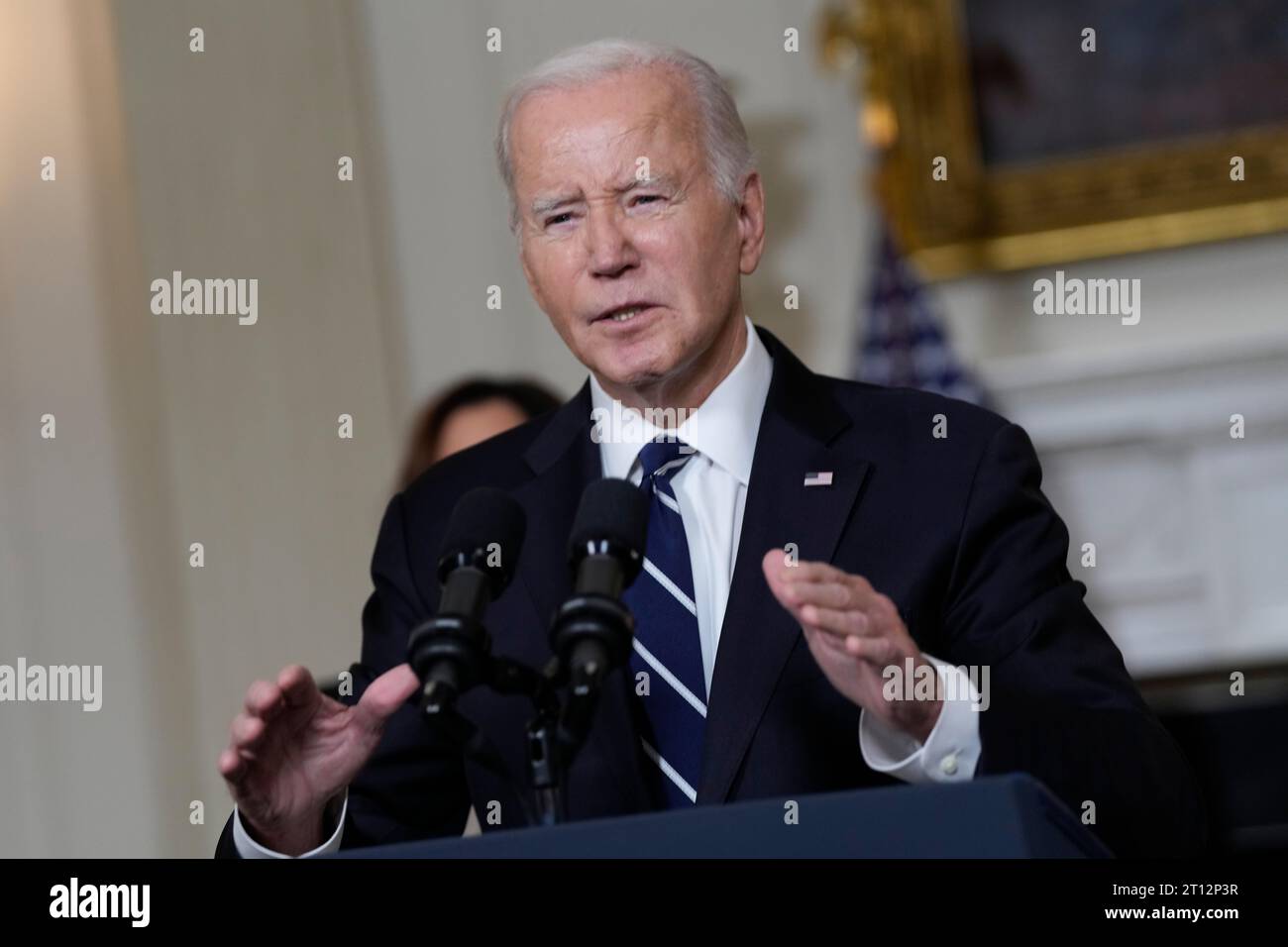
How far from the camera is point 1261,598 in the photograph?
240 inches

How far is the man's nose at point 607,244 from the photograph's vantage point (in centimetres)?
236

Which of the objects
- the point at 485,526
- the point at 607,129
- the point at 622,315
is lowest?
the point at 485,526

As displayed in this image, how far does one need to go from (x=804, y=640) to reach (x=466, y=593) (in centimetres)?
58

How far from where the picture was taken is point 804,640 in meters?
2.28

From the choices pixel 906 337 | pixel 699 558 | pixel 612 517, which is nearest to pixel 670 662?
pixel 699 558

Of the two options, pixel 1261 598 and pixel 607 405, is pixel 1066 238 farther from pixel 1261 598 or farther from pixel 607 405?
pixel 607 405

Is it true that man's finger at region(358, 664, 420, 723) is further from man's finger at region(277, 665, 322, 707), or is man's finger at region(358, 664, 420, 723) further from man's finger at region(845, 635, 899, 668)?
man's finger at region(845, 635, 899, 668)

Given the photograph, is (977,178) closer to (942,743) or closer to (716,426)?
(716,426)

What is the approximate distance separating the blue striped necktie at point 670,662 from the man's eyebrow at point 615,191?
0.39 m

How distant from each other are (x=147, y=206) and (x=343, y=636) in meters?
1.39

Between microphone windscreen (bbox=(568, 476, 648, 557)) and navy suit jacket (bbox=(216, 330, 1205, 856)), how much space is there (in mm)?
405

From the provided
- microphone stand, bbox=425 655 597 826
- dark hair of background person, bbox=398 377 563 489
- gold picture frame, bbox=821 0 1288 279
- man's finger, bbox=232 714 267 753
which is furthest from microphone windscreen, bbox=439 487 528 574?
gold picture frame, bbox=821 0 1288 279

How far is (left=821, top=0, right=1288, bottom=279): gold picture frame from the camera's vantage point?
242 inches
